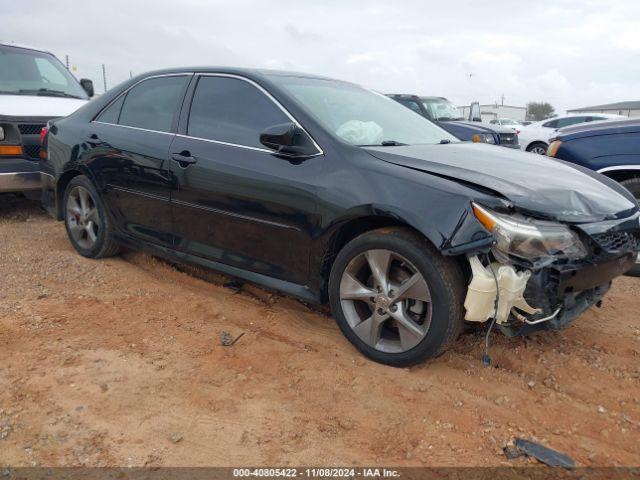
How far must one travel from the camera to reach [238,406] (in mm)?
2529

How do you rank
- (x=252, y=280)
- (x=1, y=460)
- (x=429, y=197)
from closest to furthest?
(x=1, y=460) < (x=429, y=197) < (x=252, y=280)

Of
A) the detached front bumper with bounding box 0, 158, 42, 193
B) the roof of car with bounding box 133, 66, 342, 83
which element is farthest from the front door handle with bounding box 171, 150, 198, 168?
the detached front bumper with bounding box 0, 158, 42, 193

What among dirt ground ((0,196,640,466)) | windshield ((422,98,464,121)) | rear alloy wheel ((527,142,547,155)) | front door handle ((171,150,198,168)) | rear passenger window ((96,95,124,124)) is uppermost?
windshield ((422,98,464,121))

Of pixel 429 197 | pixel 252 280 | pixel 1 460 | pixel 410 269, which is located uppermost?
pixel 429 197

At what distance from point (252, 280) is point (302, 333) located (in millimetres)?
476

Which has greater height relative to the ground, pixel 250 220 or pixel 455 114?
pixel 455 114

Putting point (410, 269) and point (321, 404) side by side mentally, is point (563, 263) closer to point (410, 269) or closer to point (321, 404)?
point (410, 269)

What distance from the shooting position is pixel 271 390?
2.68 metres

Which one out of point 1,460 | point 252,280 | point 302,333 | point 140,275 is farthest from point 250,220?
point 1,460

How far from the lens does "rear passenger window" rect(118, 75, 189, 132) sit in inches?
153

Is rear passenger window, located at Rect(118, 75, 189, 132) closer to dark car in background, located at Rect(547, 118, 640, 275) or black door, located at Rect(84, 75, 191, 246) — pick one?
black door, located at Rect(84, 75, 191, 246)

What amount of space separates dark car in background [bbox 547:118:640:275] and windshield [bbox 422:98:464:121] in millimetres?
5909

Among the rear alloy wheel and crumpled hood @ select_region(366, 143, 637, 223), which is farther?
the rear alloy wheel

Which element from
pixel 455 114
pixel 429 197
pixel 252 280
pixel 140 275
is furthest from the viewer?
pixel 455 114
